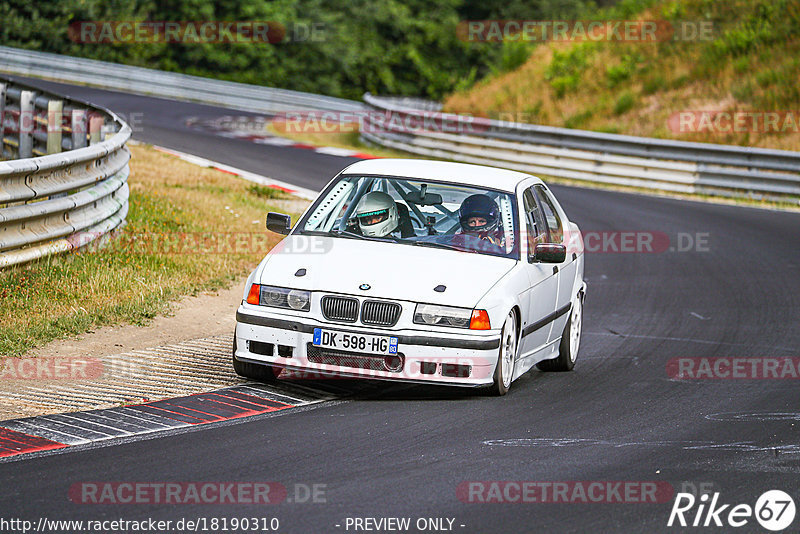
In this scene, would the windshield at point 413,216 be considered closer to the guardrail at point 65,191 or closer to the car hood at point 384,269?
the car hood at point 384,269

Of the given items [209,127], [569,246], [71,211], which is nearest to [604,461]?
[569,246]

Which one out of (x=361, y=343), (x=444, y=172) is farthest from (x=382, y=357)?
(x=444, y=172)

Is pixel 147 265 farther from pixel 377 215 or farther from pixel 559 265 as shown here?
pixel 559 265

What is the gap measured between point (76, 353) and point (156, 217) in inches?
228

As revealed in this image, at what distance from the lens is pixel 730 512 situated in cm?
575

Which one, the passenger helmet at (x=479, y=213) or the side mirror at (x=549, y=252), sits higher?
the passenger helmet at (x=479, y=213)

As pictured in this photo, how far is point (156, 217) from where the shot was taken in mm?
14492

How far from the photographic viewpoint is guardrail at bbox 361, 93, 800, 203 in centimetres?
2328

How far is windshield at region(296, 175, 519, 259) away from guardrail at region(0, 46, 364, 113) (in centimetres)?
2979

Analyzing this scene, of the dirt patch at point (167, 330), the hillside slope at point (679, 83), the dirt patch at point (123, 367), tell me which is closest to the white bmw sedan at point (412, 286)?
the dirt patch at point (123, 367)

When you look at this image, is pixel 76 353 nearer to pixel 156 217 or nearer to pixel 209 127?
pixel 156 217

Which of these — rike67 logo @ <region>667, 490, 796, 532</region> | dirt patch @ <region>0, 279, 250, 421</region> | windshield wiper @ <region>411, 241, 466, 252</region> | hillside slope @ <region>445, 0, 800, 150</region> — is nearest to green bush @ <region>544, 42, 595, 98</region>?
hillside slope @ <region>445, 0, 800, 150</region>

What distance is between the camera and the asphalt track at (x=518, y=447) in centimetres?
558

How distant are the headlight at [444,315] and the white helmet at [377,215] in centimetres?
119
